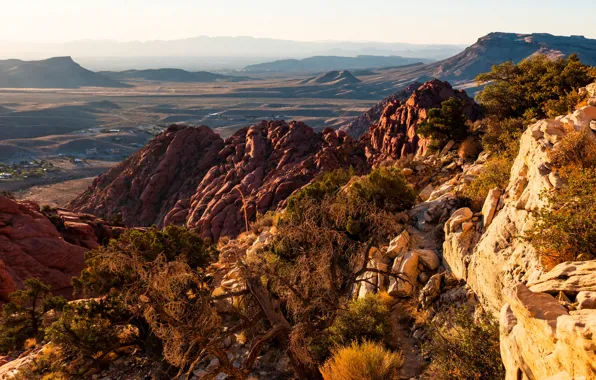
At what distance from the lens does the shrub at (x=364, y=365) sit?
7.06 metres

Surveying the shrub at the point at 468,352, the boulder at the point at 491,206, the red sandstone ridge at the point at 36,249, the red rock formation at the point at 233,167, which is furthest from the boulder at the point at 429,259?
the red rock formation at the point at 233,167

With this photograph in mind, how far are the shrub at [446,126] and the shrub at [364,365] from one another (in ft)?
55.8

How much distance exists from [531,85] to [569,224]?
15171 millimetres

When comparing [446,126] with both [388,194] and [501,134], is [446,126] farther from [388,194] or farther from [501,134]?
[388,194]

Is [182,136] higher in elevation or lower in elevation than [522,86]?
lower

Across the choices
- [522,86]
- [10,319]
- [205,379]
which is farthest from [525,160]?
[10,319]

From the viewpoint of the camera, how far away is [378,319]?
8.79m

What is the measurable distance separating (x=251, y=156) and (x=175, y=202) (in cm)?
1013

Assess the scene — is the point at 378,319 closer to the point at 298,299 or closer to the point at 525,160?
the point at 298,299

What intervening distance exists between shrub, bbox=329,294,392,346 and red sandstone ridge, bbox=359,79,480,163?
2572cm

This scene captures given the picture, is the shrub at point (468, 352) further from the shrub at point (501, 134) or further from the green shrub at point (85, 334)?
the shrub at point (501, 134)

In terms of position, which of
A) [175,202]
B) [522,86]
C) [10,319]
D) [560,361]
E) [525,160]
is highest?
[522,86]

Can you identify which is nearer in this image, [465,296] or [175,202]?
[465,296]

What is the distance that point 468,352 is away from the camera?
6.34 m
